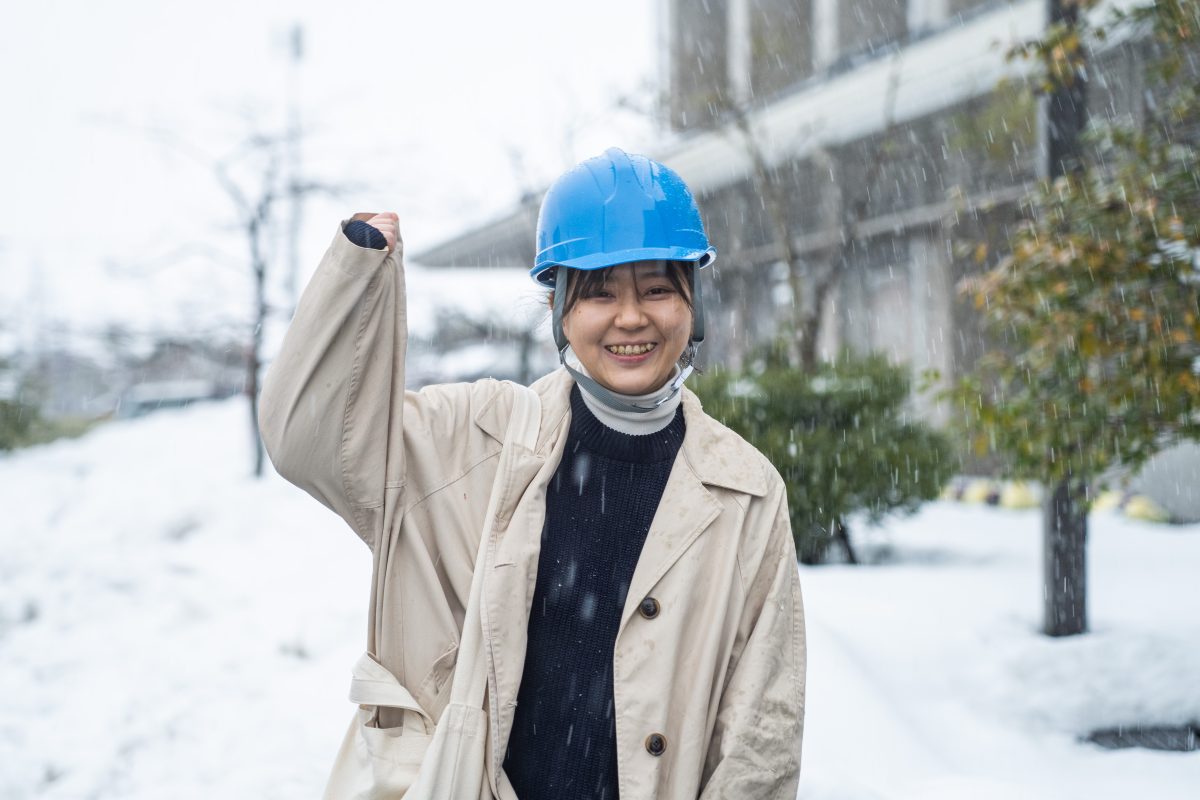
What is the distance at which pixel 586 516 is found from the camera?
1.90m

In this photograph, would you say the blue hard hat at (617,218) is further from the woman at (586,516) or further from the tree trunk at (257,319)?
the tree trunk at (257,319)

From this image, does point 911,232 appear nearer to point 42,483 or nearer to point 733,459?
point 733,459

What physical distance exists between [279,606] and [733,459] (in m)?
A: 5.08

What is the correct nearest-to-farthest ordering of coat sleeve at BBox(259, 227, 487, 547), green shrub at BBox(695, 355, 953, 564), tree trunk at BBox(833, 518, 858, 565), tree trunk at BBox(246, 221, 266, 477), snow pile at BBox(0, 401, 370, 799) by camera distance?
coat sleeve at BBox(259, 227, 487, 547), snow pile at BBox(0, 401, 370, 799), green shrub at BBox(695, 355, 953, 564), tree trunk at BBox(833, 518, 858, 565), tree trunk at BBox(246, 221, 266, 477)

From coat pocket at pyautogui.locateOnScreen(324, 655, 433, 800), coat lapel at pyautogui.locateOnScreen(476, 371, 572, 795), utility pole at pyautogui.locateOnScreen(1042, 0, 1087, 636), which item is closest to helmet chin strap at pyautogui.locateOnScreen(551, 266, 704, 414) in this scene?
coat lapel at pyautogui.locateOnScreen(476, 371, 572, 795)

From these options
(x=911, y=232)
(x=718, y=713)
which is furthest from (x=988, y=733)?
(x=911, y=232)

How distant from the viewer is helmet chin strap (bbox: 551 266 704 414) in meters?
1.96

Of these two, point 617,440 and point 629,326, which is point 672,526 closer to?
point 617,440

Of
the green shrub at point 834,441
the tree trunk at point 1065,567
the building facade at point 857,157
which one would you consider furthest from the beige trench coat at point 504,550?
the building facade at point 857,157

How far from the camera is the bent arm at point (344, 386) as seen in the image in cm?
163

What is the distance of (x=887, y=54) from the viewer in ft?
31.3

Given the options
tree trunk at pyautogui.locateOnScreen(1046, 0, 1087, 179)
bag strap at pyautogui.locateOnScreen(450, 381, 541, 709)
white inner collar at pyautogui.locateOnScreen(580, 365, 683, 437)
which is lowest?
bag strap at pyautogui.locateOnScreen(450, 381, 541, 709)

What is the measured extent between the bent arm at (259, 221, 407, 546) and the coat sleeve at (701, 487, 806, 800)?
0.72m

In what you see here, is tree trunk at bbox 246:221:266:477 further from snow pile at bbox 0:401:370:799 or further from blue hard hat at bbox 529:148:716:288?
blue hard hat at bbox 529:148:716:288
